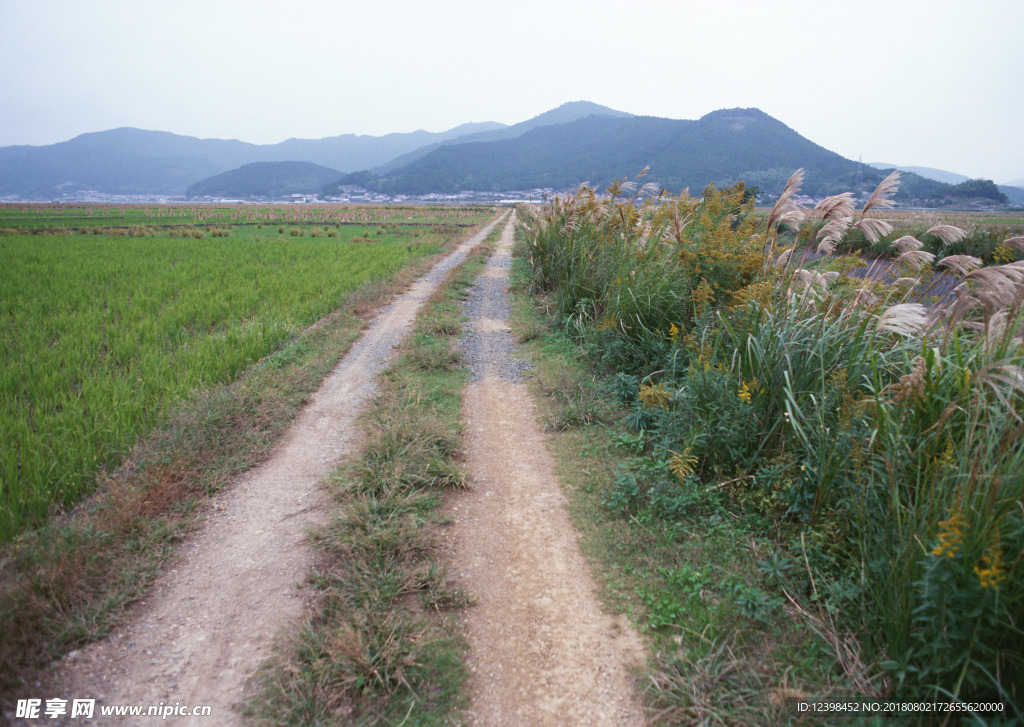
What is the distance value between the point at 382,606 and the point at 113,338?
7.16 meters

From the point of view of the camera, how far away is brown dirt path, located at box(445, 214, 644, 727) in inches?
93.7

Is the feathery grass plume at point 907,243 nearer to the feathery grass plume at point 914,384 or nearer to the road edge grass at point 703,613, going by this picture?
the feathery grass plume at point 914,384

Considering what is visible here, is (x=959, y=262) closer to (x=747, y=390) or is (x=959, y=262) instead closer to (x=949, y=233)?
(x=949, y=233)

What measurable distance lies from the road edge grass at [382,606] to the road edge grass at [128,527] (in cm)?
103

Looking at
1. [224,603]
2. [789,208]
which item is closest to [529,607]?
[224,603]

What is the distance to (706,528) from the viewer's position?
3.50 meters

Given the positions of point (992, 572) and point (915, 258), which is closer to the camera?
point (992, 572)

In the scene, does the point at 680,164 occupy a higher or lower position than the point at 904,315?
higher

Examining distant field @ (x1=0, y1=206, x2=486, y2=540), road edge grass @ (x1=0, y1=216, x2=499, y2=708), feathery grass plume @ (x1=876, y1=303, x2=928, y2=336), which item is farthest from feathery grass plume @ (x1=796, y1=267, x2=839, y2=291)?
distant field @ (x1=0, y1=206, x2=486, y2=540)

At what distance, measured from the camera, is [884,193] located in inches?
175

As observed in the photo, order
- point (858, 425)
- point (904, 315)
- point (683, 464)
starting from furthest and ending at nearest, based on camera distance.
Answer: point (683, 464) → point (858, 425) → point (904, 315)

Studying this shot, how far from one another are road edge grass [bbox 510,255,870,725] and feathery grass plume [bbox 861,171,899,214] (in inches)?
120

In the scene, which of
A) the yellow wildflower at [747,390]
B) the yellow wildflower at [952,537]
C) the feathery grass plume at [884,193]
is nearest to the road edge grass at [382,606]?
the yellow wildflower at [952,537]

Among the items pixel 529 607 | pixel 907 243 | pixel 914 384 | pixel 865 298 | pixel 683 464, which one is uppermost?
pixel 907 243
